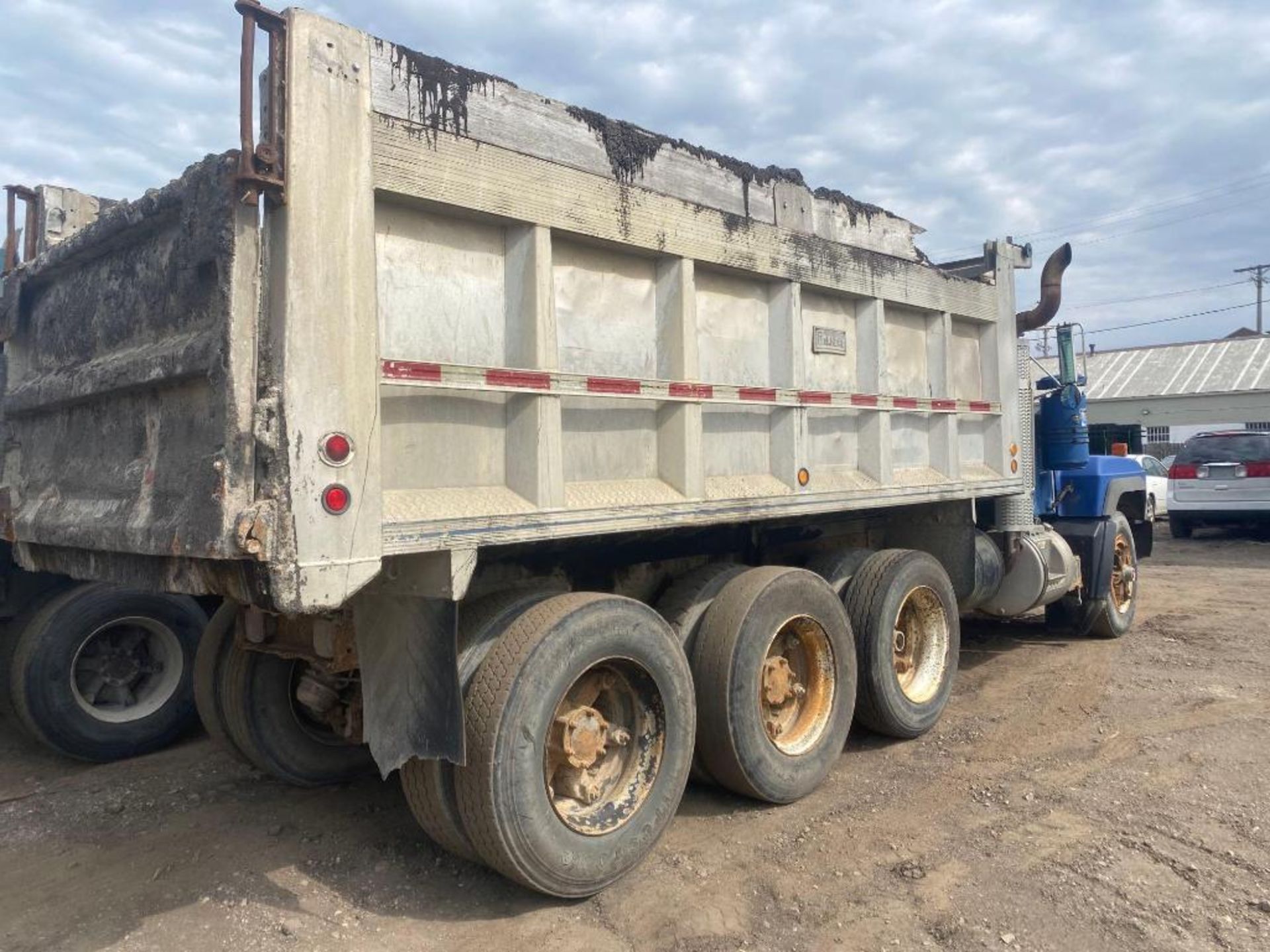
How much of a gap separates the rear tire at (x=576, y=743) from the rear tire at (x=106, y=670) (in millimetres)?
2977

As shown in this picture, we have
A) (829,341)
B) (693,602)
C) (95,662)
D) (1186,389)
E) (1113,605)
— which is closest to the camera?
(693,602)

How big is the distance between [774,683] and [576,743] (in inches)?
52.0

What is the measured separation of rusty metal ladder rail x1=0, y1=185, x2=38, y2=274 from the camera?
14.1ft

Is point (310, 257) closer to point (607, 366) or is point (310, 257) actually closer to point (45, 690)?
point (607, 366)

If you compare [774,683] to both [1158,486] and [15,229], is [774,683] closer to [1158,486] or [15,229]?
[15,229]

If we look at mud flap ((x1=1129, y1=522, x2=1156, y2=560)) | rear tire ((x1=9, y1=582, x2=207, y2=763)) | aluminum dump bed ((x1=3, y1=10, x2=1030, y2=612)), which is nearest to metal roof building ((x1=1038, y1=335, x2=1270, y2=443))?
mud flap ((x1=1129, y1=522, x2=1156, y2=560))

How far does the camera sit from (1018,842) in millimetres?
3941

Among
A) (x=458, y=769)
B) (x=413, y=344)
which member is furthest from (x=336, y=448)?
(x=458, y=769)

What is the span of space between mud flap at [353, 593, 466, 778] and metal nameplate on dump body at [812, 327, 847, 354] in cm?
244

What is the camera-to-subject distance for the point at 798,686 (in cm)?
466

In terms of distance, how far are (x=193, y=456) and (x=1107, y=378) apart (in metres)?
37.9

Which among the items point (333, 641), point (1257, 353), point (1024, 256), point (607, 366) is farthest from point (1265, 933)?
point (1257, 353)

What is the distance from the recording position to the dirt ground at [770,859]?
324 centimetres

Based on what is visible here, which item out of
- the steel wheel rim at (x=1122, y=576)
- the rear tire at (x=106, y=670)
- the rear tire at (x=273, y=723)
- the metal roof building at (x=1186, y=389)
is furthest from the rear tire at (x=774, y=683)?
the metal roof building at (x=1186, y=389)
